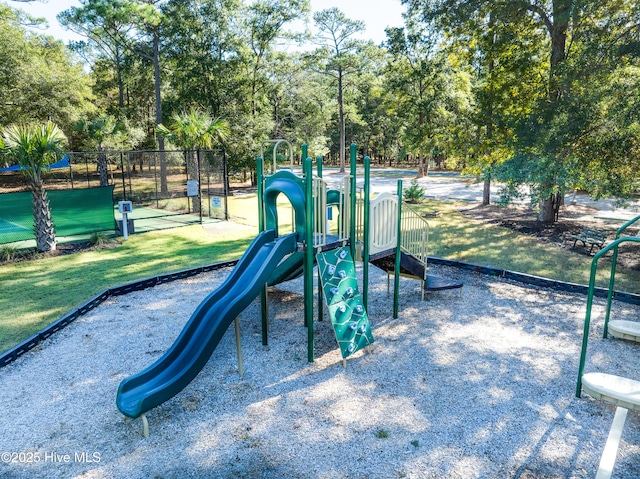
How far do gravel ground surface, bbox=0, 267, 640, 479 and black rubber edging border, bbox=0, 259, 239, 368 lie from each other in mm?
131

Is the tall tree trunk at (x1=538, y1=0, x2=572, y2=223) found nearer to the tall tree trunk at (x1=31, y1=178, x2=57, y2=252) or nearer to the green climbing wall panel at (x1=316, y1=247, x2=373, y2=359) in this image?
the green climbing wall panel at (x1=316, y1=247, x2=373, y2=359)

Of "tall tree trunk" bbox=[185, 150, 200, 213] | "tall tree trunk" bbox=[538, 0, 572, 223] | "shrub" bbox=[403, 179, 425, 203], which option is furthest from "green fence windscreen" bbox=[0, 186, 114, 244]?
"tall tree trunk" bbox=[538, 0, 572, 223]

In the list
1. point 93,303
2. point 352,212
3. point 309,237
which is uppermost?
point 352,212

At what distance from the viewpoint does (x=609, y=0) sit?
9.56 m

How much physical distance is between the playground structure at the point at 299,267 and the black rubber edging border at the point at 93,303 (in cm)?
242

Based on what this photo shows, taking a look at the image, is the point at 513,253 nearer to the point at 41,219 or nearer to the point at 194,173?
the point at 194,173

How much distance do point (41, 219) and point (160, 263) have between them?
3580mm

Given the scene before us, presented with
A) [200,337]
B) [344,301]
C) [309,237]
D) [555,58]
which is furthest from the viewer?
[555,58]

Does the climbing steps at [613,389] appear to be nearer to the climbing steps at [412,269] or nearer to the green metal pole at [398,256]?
the green metal pole at [398,256]

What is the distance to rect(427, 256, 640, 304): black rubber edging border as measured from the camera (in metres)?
8.04

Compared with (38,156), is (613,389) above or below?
below

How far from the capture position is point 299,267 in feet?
24.6

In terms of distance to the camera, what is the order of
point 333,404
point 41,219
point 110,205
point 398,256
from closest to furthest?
point 333,404 → point 398,256 → point 41,219 → point 110,205

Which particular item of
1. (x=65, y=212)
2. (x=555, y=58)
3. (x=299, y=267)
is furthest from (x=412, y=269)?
(x=65, y=212)
